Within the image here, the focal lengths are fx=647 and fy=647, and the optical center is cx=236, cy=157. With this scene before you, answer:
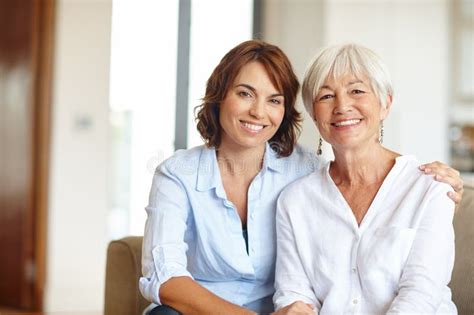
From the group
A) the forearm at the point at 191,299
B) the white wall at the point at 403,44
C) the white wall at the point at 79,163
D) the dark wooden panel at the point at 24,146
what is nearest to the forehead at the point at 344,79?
the forearm at the point at 191,299

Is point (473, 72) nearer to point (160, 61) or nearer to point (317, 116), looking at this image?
point (160, 61)

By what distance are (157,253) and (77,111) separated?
2.71 meters

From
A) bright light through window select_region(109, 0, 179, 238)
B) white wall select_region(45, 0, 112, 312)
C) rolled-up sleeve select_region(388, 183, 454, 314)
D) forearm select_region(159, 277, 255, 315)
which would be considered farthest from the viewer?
white wall select_region(45, 0, 112, 312)

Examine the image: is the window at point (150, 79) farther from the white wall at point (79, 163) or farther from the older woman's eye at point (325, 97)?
the older woman's eye at point (325, 97)

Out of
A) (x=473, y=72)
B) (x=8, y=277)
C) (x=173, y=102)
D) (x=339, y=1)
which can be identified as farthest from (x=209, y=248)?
(x=473, y=72)

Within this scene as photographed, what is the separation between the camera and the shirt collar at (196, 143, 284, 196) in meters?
1.67

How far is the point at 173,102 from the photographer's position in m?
3.82

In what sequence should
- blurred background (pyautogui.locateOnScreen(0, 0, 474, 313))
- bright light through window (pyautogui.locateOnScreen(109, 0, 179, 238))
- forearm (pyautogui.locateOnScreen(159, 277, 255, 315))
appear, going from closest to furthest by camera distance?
forearm (pyautogui.locateOnScreen(159, 277, 255, 315))
bright light through window (pyautogui.locateOnScreen(109, 0, 179, 238))
blurred background (pyautogui.locateOnScreen(0, 0, 474, 313))

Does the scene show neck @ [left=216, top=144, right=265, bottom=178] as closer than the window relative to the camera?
Yes

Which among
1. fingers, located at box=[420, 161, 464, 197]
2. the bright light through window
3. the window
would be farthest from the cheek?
the window

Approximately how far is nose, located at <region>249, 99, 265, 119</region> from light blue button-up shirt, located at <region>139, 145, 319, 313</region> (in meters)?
0.15

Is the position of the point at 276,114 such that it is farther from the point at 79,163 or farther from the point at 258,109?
the point at 79,163

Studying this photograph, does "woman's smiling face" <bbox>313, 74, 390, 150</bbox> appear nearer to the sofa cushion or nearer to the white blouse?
the white blouse

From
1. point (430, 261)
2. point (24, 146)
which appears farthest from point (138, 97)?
point (430, 261)
